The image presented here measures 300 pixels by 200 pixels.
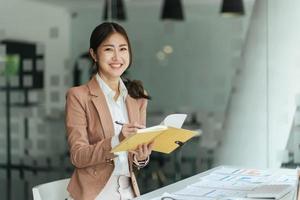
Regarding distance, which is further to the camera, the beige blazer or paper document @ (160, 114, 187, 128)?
the beige blazer

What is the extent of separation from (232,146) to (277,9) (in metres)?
1.30

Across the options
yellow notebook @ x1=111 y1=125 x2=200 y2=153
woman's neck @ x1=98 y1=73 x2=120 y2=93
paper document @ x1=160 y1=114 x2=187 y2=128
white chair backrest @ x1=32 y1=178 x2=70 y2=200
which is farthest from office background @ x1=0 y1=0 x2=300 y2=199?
paper document @ x1=160 y1=114 x2=187 y2=128

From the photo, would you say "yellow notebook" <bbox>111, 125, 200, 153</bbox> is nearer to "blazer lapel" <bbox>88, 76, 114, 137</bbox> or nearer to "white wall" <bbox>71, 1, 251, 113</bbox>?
"blazer lapel" <bbox>88, 76, 114, 137</bbox>

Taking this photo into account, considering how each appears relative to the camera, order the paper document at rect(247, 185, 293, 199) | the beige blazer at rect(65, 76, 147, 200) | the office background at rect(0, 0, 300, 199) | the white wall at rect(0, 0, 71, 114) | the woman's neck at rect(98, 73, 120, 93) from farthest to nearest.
Answer: the office background at rect(0, 0, 300, 199) → the white wall at rect(0, 0, 71, 114) → the woman's neck at rect(98, 73, 120, 93) → the beige blazer at rect(65, 76, 147, 200) → the paper document at rect(247, 185, 293, 199)

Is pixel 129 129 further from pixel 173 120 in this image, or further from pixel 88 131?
pixel 88 131

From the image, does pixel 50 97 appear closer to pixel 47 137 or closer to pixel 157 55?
pixel 47 137

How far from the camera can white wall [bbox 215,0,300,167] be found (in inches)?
210

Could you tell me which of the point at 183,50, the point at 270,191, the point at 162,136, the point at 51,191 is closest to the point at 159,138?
the point at 162,136

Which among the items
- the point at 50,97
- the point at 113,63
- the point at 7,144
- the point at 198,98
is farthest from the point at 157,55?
the point at 113,63

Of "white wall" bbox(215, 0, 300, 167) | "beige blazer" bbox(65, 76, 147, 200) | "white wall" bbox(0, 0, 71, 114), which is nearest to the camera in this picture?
"beige blazer" bbox(65, 76, 147, 200)

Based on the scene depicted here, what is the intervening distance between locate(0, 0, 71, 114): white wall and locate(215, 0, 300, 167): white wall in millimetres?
1583

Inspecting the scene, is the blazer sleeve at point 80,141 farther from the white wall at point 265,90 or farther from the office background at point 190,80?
the white wall at point 265,90

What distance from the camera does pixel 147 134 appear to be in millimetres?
2127

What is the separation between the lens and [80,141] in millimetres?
2320
